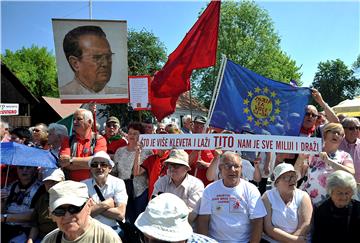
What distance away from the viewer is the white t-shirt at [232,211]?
354cm

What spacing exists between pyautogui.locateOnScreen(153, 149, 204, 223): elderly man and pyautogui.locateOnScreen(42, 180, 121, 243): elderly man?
1.36m

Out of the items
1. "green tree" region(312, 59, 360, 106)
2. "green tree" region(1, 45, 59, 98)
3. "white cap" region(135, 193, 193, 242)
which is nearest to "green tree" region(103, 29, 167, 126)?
"white cap" region(135, 193, 193, 242)

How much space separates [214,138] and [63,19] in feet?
11.3

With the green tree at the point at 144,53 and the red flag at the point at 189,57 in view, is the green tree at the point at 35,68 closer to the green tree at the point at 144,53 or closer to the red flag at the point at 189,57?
the green tree at the point at 144,53

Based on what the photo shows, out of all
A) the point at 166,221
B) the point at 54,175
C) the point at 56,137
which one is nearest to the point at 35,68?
the point at 56,137

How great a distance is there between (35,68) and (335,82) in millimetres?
48638

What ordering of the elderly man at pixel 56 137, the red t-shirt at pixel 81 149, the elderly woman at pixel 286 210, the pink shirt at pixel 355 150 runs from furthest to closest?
the elderly man at pixel 56 137 < the pink shirt at pixel 355 150 < the red t-shirt at pixel 81 149 < the elderly woman at pixel 286 210

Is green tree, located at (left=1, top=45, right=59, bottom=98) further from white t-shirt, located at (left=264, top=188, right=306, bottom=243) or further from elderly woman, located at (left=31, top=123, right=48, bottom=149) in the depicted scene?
white t-shirt, located at (left=264, top=188, right=306, bottom=243)

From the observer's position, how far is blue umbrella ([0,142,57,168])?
3.91 m

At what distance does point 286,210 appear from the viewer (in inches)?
144

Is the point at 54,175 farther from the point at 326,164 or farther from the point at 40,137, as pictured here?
the point at 326,164

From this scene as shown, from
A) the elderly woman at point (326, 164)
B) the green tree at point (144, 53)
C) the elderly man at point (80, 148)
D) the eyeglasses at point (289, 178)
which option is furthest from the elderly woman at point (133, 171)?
the green tree at point (144, 53)

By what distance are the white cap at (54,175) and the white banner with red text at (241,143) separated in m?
1.11

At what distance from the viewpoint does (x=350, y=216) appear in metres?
3.48
